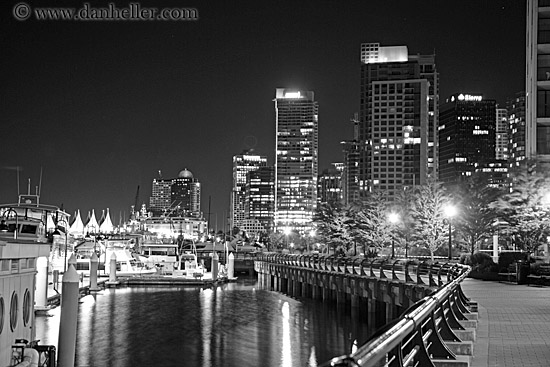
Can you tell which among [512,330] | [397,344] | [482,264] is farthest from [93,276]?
[397,344]

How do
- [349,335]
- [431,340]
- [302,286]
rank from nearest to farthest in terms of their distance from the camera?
[431,340] → [349,335] → [302,286]

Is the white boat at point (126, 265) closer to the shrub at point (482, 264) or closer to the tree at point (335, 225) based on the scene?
the tree at point (335, 225)

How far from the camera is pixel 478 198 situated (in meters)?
61.5

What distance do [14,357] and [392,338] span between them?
1325cm

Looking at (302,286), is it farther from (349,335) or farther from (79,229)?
(79,229)

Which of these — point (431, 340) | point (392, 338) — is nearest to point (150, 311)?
point (431, 340)

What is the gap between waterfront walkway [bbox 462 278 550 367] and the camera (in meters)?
14.5

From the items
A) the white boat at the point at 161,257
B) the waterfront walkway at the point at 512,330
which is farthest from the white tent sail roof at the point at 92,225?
the waterfront walkway at the point at 512,330

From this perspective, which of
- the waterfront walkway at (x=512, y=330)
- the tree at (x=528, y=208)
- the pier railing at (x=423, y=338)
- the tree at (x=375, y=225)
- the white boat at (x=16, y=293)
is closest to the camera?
the pier railing at (x=423, y=338)

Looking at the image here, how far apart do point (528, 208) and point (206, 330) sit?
22.5 m

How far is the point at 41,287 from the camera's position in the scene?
1550 inches

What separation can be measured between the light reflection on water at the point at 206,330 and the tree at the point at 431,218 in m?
13.2

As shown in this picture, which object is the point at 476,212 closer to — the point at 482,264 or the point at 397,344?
the point at 482,264

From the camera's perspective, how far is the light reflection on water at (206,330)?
114 feet
